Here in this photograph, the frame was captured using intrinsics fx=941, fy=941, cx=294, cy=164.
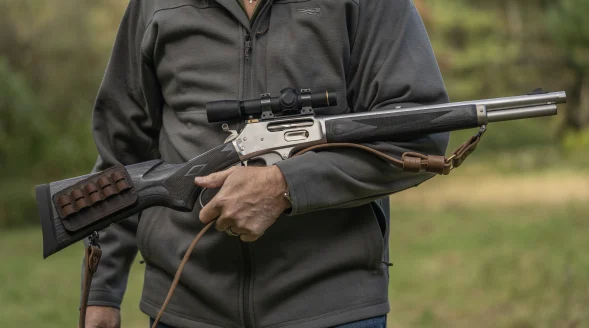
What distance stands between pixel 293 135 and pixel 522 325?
20.0 ft

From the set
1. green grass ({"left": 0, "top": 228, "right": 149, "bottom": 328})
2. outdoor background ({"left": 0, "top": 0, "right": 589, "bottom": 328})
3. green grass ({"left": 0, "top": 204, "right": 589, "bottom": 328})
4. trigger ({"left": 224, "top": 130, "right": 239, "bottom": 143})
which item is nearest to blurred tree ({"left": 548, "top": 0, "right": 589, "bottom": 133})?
outdoor background ({"left": 0, "top": 0, "right": 589, "bottom": 328})

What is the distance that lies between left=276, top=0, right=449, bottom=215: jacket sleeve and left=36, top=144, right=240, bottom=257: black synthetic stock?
31 cm

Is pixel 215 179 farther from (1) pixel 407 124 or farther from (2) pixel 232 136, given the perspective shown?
(1) pixel 407 124

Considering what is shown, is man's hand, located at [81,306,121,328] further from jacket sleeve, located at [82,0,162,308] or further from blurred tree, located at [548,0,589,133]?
blurred tree, located at [548,0,589,133]

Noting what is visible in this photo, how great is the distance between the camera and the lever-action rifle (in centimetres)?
296

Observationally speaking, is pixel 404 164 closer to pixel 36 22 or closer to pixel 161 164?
pixel 161 164

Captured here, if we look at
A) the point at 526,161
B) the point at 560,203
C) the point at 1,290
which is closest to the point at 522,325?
the point at 1,290

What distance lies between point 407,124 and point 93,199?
41.5 inches

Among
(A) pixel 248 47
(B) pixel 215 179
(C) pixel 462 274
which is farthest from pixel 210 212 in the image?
(C) pixel 462 274

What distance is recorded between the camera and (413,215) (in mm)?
22641

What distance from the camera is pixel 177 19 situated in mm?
3254

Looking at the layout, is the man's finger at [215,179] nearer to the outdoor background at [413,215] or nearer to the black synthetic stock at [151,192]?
the black synthetic stock at [151,192]

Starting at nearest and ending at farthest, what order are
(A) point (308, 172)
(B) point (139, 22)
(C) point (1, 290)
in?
1. (A) point (308, 172)
2. (B) point (139, 22)
3. (C) point (1, 290)

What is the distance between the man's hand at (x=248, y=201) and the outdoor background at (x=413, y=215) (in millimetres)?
5206
